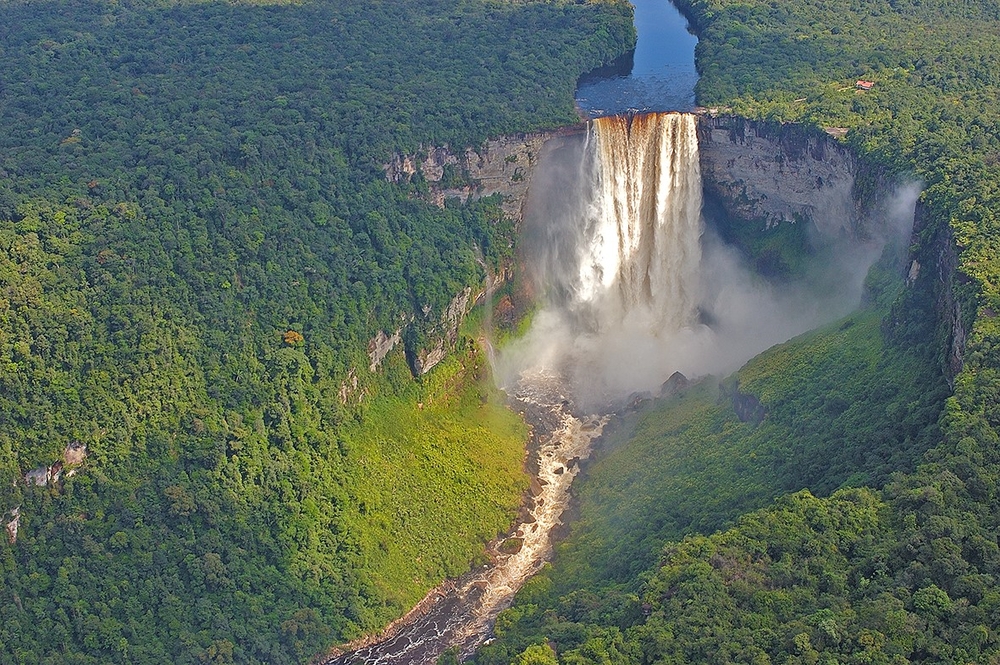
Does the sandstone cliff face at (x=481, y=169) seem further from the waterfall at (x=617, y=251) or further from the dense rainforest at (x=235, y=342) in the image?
the waterfall at (x=617, y=251)

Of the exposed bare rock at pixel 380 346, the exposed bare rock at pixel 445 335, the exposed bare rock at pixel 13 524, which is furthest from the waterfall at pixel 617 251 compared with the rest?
the exposed bare rock at pixel 13 524

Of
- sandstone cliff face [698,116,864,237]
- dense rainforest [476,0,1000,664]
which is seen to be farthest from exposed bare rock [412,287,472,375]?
sandstone cliff face [698,116,864,237]

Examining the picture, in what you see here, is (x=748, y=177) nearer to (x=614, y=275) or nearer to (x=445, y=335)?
(x=614, y=275)

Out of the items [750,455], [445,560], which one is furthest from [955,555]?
[445,560]

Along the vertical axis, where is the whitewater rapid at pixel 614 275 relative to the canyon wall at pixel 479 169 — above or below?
below

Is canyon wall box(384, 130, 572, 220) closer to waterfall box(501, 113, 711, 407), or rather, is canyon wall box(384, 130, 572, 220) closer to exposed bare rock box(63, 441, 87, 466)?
waterfall box(501, 113, 711, 407)

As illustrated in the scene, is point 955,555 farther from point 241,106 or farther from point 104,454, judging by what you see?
point 241,106

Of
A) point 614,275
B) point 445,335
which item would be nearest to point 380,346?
point 445,335
